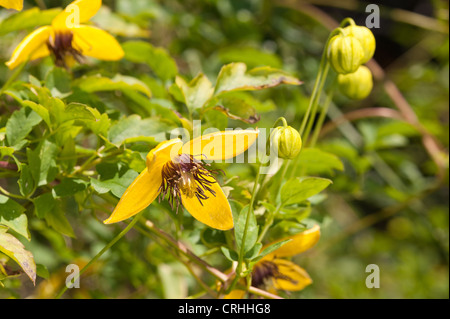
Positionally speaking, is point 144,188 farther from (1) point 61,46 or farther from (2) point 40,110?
(1) point 61,46

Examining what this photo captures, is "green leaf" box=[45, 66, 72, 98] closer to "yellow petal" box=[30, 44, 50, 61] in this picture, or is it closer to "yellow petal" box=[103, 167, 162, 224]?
"yellow petal" box=[30, 44, 50, 61]

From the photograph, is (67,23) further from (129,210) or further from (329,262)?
(329,262)

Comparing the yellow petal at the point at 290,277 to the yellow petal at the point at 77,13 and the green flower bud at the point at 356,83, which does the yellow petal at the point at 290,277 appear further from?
the yellow petal at the point at 77,13

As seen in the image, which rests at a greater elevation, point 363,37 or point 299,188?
point 363,37

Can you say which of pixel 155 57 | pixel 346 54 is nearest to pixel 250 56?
pixel 155 57

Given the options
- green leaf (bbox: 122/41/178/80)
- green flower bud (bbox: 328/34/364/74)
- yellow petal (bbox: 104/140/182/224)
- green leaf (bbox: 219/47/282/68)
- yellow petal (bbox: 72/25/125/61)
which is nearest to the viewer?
yellow petal (bbox: 104/140/182/224)

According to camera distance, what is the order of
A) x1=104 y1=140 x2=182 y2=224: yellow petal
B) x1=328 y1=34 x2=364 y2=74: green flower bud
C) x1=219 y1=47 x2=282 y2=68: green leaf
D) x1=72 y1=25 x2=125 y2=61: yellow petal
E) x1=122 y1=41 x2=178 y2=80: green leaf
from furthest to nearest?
x1=219 y1=47 x2=282 y2=68: green leaf < x1=122 y1=41 x2=178 y2=80: green leaf < x1=72 y1=25 x2=125 y2=61: yellow petal < x1=328 y1=34 x2=364 y2=74: green flower bud < x1=104 y1=140 x2=182 y2=224: yellow petal

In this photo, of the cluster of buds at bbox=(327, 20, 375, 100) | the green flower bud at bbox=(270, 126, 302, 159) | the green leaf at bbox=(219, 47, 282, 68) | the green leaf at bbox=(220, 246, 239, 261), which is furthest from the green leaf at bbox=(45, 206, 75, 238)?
the green leaf at bbox=(219, 47, 282, 68)

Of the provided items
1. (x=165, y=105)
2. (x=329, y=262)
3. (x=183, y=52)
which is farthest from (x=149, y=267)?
(x=329, y=262)
